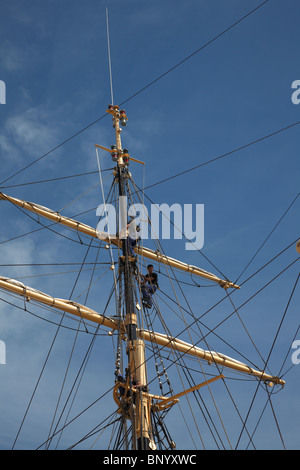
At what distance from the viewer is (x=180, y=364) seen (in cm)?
1588

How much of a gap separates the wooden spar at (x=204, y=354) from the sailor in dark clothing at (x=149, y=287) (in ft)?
3.27

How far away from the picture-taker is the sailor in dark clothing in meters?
17.9

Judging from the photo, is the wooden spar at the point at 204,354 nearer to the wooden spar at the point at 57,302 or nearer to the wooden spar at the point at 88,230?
the wooden spar at the point at 57,302

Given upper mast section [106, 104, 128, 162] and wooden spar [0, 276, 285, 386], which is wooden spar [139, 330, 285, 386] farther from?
upper mast section [106, 104, 128, 162]

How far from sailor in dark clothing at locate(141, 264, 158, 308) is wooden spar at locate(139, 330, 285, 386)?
100 cm

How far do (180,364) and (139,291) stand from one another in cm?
274

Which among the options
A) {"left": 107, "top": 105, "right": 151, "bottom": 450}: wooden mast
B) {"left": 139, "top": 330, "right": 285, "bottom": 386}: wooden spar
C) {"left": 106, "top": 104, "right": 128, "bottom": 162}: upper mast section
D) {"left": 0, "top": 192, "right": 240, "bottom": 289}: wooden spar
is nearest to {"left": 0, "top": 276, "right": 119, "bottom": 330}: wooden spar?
{"left": 107, "top": 105, "right": 151, "bottom": 450}: wooden mast

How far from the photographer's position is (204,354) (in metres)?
18.5

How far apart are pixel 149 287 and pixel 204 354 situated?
2970mm

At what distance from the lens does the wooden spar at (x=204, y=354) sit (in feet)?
57.7
